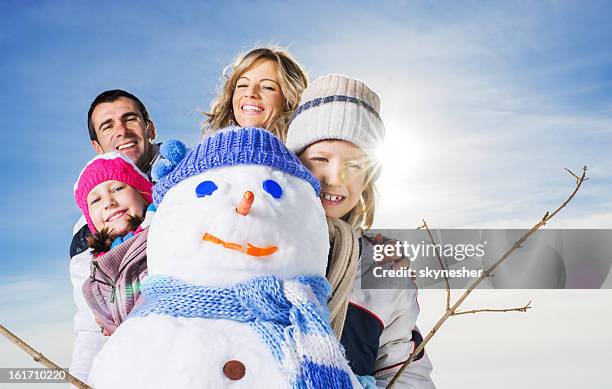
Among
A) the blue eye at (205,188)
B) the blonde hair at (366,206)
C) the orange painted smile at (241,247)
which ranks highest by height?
the blonde hair at (366,206)

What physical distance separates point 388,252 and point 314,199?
74cm

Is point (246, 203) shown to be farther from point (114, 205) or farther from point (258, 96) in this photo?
point (258, 96)

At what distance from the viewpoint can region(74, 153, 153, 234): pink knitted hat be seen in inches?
99.3

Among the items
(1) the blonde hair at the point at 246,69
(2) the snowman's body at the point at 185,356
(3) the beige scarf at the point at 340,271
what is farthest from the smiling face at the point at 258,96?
(2) the snowman's body at the point at 185,356

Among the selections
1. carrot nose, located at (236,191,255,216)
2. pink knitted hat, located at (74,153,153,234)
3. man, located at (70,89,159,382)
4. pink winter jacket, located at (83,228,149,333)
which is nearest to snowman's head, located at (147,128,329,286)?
carrot nose, located at (236,191,255,216)

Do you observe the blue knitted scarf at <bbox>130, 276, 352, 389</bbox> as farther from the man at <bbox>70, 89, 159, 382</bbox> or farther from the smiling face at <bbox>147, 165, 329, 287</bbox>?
the man at <bbox>70, 89, 159, 382</bbox>

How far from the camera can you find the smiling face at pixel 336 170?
2025 millimetres

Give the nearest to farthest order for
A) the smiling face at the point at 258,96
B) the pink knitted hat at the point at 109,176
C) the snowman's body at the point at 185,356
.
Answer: the snowman's body at the point at 185,356 < the pink knitted hat at the point at 109,176 < the smiling face at the point at 258,96

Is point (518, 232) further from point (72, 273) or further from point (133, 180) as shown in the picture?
point (72, 273)

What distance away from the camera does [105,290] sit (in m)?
2.26

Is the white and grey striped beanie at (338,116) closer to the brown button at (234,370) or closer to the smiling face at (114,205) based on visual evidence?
the smiling face at (114,205)

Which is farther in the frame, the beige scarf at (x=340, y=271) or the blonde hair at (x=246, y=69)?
the blonde hair at (x=246, y=69)

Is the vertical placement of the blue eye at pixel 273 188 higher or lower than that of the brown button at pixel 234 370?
higher

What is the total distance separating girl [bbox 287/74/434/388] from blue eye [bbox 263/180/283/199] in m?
0.36
